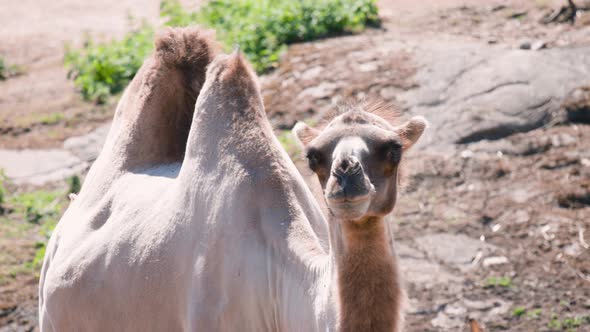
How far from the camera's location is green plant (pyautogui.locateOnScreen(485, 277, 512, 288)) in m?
6.58

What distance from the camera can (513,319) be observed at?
619 cm

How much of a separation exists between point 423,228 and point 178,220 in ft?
11.3

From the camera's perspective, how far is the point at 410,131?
3.67 m

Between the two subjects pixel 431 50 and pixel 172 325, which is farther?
pixel 431 50

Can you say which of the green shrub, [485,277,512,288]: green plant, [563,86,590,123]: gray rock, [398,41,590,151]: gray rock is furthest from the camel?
[563,86,590,123]: gray rock

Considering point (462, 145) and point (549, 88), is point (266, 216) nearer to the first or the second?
point (462, 145)

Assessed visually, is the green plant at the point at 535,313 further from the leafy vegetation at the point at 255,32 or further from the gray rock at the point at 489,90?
the leafy vegetation at the point at 255,32

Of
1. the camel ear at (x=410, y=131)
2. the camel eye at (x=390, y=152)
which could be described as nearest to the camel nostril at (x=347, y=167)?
the camel eye at (x=390, y=152)

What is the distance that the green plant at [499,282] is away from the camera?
6.58 meters

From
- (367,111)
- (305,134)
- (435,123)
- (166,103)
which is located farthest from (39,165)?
(367,111)

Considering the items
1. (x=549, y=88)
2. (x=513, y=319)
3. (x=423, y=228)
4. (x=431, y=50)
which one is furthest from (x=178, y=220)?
(x=431, y=50)

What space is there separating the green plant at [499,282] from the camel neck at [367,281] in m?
3.33

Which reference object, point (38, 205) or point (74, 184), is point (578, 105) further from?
point (38, 205)

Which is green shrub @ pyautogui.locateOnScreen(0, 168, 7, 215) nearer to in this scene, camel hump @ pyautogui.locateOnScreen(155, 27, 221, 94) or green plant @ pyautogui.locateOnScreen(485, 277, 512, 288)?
camel hump @ pyautogui.locateOnScreen(155, 27, 221, 94)
